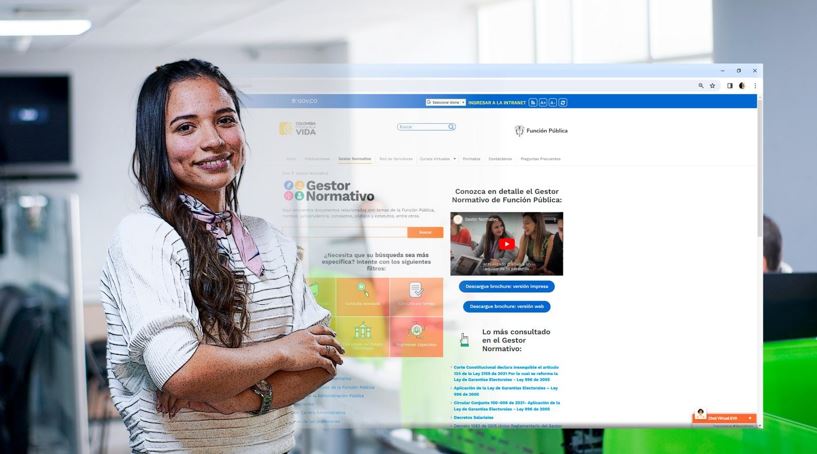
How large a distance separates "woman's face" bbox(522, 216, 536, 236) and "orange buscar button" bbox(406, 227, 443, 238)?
0.39 feet

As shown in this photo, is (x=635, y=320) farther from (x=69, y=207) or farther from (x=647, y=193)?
(x=69, y=207)

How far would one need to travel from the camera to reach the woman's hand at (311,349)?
1305 millimetres

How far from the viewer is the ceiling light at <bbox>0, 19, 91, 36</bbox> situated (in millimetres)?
7070

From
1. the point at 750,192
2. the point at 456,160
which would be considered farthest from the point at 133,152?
the point at 750,192

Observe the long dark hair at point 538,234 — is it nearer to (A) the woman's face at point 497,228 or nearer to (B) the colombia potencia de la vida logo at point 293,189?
(A) the woman's face at point 497,228

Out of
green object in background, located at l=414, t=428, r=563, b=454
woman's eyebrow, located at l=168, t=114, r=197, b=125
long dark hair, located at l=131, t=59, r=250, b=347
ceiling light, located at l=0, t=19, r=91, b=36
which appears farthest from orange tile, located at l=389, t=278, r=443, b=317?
ceiling light, located at l=0, t=19, r=91, b=36

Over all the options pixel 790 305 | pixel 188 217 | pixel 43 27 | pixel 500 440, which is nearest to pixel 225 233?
pixel 188 217

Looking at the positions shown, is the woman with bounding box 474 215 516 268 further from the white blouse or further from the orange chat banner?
the orange chat banner

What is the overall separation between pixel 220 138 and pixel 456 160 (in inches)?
13.1

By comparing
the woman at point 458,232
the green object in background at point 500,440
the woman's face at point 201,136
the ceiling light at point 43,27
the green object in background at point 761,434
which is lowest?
the green object in background at point 500,440

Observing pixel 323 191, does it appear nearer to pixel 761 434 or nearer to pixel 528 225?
pixel 528 225

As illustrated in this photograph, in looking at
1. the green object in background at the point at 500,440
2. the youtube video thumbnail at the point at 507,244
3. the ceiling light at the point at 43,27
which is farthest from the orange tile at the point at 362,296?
the ceiling light at the point at 43,27

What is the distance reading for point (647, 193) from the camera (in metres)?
1.41

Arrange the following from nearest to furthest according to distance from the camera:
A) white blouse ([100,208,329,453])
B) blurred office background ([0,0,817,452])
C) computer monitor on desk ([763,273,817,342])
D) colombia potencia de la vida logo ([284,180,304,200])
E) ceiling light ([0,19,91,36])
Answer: white blouse ([100,208,329,453]) → colombia potencia de la vida logo ([284,180,304,200]) → computer monitor on desk ([763,273,817,342]) → blurred office background ([0,0,817,452]) → ceiling light ([0,19,91,36])
